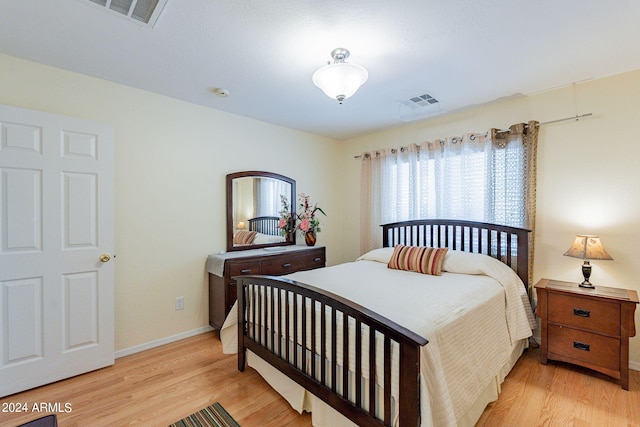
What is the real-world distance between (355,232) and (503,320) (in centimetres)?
246

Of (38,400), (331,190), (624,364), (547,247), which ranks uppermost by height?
(331,190)

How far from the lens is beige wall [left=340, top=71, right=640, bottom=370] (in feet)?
7.68

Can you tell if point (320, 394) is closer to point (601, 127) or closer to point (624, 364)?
point (624, 364)

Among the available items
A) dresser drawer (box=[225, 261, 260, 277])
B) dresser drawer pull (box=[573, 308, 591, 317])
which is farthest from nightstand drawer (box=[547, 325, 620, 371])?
dresser drawer (box=[225, 261, 260, 277])

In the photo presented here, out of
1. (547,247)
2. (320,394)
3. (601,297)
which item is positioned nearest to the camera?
(320,394)

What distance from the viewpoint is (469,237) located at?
3.06m

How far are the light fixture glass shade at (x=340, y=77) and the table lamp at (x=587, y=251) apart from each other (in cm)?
223

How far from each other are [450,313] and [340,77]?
161 cm

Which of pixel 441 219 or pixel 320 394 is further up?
pixel 441 219

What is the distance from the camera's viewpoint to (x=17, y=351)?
205 cm

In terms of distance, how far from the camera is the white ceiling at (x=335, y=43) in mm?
1614

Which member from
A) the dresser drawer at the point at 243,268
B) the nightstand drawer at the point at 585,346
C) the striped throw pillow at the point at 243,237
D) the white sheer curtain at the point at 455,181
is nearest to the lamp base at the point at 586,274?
the nightstand drawer at the point at 585,346

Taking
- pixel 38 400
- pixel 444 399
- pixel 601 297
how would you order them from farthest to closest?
pixel 601 297 < pixel 38 400 < pixel 444 399

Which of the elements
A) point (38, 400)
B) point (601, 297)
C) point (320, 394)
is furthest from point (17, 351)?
point (601, 297)
